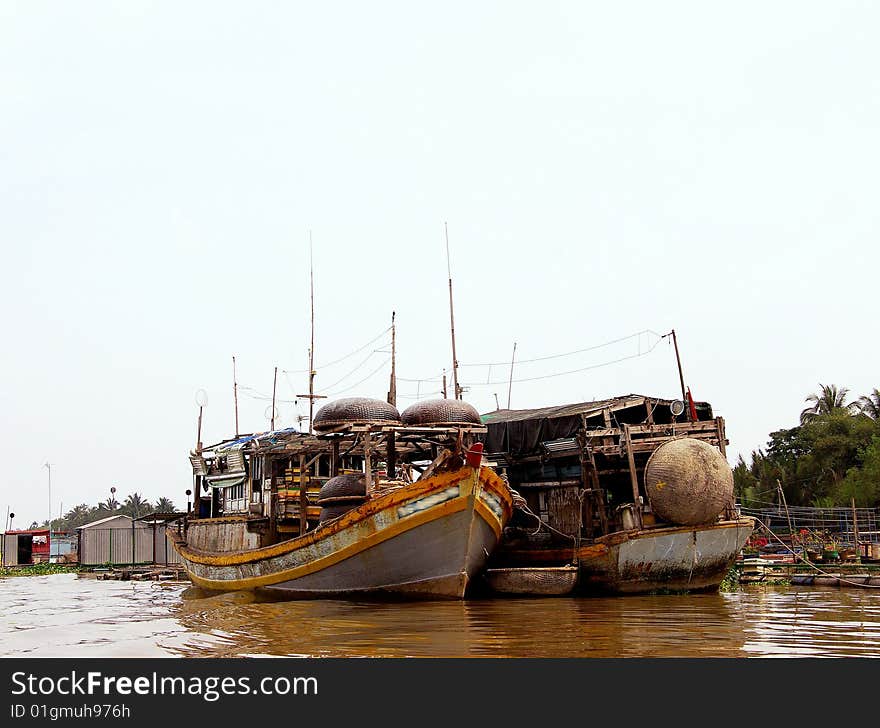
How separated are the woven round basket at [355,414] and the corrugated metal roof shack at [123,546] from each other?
95.7ft

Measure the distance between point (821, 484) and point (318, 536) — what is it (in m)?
33.6

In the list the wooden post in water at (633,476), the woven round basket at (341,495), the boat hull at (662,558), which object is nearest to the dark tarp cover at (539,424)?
the wooden post in water at (633,476)

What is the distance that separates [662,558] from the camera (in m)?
21.1

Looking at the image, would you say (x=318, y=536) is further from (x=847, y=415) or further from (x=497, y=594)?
(x=847, y=415)

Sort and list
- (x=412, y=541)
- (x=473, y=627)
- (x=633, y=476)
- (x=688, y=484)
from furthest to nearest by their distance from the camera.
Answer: (x=633, y=476)
(x=688, y=484)
(x=412, y=541)
(x=473, y=627)

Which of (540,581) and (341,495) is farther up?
(341,495)

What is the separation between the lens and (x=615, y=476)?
24062 mm

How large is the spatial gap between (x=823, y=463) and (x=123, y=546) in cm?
3689

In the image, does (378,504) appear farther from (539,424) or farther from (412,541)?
(539,424)

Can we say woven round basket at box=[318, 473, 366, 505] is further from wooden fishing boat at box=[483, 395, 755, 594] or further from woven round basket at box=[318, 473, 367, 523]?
wooden fishing boat at box=[483, 395, 755, 594]

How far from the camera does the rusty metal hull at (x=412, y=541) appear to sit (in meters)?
19.2

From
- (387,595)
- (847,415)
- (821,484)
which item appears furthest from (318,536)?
(847,415)

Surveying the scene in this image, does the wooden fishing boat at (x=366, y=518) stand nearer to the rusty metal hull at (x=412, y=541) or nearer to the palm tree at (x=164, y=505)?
the rusty metal hull at (x=412, y=541)

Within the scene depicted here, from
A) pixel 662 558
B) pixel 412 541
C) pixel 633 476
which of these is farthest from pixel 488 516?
pixel 662 558
